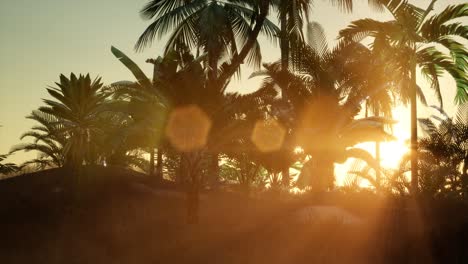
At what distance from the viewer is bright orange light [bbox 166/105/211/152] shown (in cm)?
1844

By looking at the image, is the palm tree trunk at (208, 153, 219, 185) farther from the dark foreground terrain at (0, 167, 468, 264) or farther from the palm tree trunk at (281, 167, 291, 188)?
the palm tree trunk at (281, 167, 291, 188)

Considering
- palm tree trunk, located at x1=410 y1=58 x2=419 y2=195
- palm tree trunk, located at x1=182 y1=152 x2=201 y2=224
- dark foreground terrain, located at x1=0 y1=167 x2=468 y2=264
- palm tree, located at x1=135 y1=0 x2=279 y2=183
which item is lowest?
dark foreground terrain, located at x1=0 y1=167 x2=468 y2=264

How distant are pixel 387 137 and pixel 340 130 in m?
1.72

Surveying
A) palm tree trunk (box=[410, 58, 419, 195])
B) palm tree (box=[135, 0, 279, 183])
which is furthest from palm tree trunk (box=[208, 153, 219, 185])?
palm tree trunk (box=[410, 58, 419, 195])

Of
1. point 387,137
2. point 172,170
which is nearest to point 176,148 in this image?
point 387,137

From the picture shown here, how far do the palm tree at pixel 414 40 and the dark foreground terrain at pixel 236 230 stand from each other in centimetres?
222

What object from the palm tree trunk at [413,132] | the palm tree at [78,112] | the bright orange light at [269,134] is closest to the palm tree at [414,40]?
the palm tree trunk at [413,132]

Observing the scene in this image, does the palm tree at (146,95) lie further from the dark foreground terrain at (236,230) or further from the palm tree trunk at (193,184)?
the dark foreground terrain at (236,230)

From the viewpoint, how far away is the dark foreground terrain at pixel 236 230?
15742 mm

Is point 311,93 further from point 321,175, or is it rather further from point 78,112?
point 78,112

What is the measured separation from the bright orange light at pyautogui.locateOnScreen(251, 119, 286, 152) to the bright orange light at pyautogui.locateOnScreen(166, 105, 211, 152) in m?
2.58

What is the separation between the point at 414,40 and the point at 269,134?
8063mm

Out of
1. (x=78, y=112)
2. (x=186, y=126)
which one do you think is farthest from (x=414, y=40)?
(x=78, y=112)

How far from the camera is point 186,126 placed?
60.2 feet
